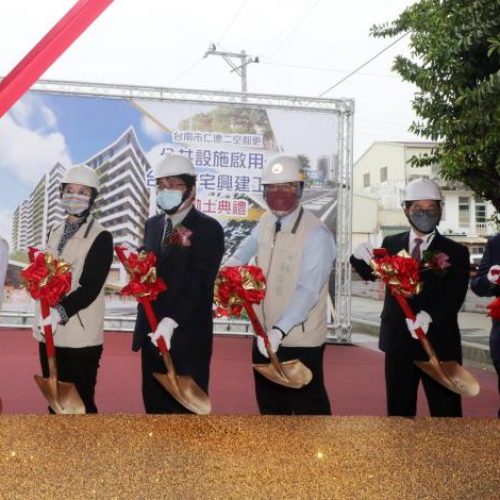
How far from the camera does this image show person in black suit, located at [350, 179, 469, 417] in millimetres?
2598

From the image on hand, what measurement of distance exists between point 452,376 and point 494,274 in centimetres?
43

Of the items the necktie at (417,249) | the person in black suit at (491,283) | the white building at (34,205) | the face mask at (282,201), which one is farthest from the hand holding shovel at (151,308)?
the white building at (34,205)

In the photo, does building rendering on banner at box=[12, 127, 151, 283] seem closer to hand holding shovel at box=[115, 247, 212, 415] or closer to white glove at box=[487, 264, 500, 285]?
hand holding shovel at box=[115, 247, 212, 415]

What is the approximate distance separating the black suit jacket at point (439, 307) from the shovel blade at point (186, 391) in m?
0.75

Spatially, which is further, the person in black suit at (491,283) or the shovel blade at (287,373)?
the person in black suit at (491,283)

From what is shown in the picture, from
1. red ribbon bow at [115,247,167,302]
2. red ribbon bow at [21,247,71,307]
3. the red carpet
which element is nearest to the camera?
red ribbon bow at [21,247,71,307]

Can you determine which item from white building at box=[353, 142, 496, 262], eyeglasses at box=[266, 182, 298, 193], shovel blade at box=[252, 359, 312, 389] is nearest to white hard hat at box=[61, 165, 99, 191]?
eyeglasses at box=[266, 182, 298, 193]

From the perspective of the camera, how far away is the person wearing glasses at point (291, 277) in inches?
99.9

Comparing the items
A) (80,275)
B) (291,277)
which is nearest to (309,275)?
(291,277)

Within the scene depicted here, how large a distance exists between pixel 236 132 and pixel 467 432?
12.1 ft

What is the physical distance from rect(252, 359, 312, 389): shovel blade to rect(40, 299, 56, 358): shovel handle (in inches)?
30.1

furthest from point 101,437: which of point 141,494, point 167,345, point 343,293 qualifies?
point 343,293

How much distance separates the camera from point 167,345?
2.50m

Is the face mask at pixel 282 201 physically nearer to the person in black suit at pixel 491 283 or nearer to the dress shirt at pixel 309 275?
the dress shirt at pixel 309 275
